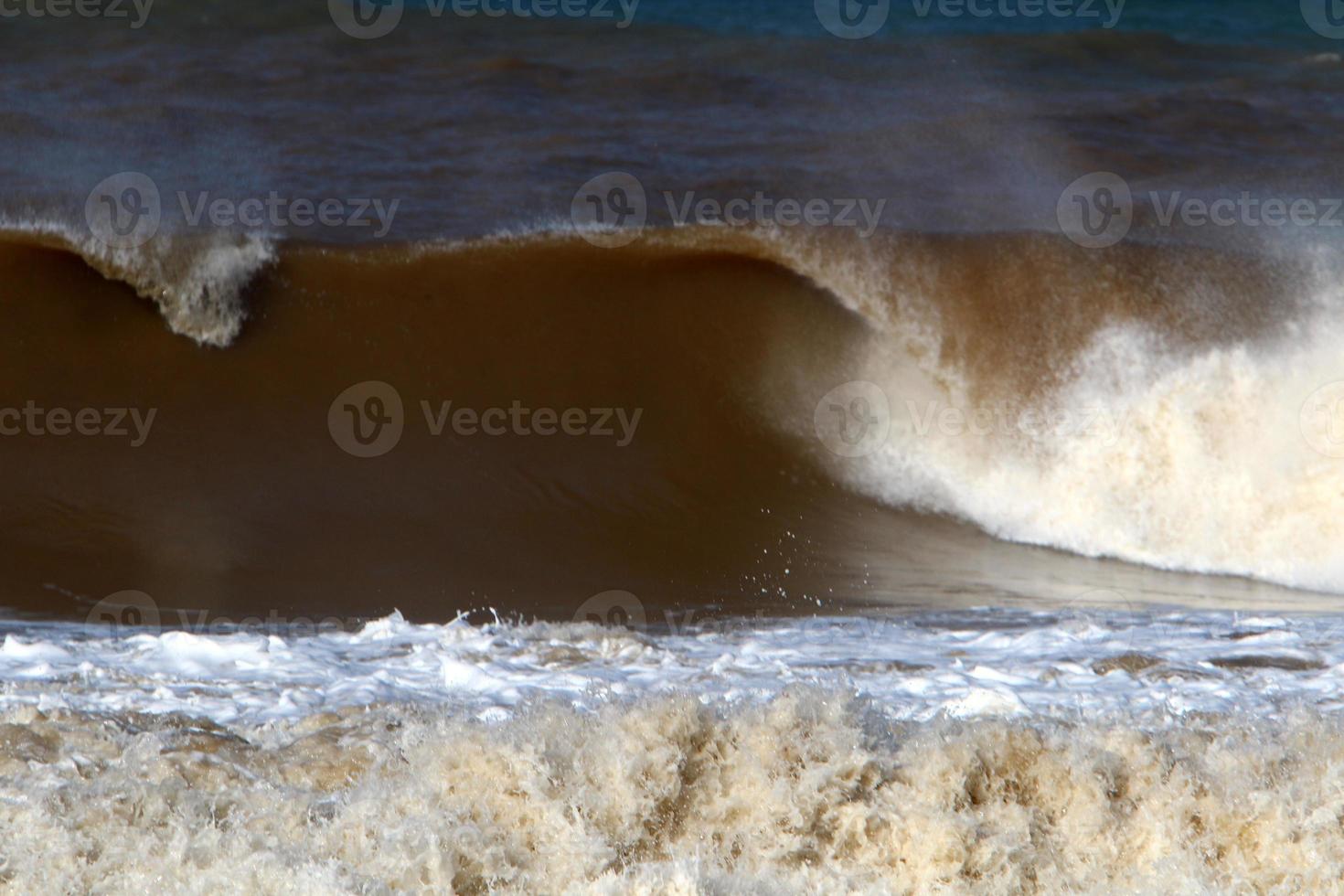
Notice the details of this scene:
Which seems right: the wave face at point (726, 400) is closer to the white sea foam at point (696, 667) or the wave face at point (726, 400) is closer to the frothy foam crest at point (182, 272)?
the frothy foam crest at point (182, 272)

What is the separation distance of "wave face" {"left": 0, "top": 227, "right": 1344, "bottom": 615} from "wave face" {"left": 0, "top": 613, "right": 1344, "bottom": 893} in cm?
209

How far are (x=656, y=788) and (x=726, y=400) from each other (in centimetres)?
432

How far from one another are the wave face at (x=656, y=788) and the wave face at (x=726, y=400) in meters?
2.09

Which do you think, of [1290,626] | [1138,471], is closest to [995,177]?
[1138,471]

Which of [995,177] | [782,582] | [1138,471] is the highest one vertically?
[995,177]

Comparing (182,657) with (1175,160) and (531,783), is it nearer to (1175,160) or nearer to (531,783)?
(531,783)

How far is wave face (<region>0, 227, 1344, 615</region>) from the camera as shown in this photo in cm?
637

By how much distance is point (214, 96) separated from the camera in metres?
8.97

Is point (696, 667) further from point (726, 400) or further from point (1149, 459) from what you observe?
point (1149, 459)

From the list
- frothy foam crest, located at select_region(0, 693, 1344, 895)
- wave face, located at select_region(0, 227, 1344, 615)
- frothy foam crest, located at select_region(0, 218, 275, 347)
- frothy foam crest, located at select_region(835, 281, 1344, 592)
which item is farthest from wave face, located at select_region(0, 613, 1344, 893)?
frothy foam crest, located at select_region(0, 218, 275, 347)

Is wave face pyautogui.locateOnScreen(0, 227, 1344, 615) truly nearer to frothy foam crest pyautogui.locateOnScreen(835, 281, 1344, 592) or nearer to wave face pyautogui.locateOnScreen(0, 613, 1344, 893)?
frothy foam crest pyautogui.locateOnScreen(835, 281, 1344, 592)

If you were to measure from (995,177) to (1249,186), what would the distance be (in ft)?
5.31

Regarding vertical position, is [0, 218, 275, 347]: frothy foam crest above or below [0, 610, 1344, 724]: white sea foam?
above

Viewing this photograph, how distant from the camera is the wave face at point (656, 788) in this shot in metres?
2.89
